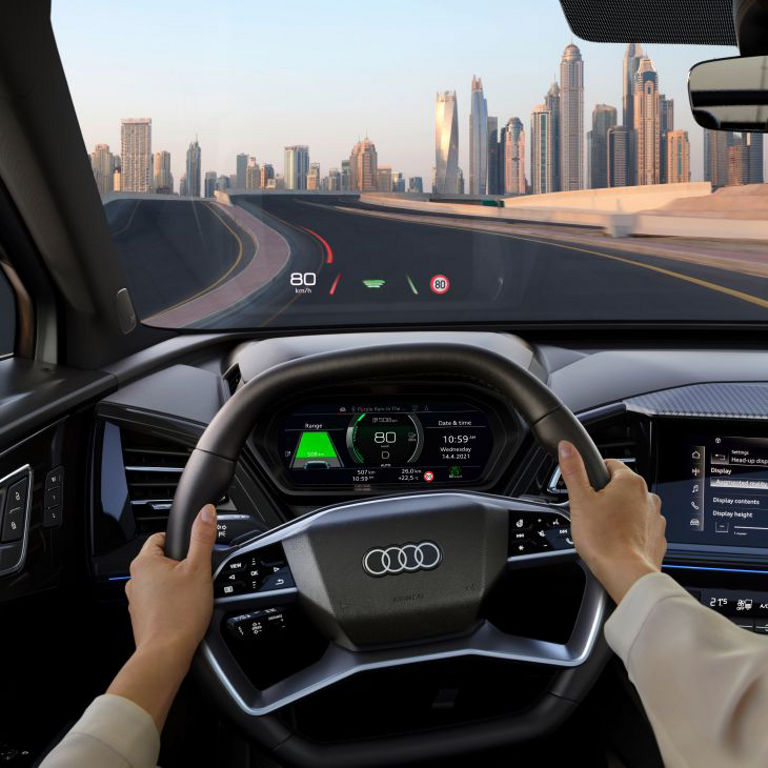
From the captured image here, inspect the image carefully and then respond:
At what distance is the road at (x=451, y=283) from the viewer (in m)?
3.48

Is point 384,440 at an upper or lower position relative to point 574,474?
lower

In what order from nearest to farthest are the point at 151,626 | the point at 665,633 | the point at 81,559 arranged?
the point at 665,633, the point at 151,626, the point at 81,559

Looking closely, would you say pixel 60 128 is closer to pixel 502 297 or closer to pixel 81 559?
pixel 81 559

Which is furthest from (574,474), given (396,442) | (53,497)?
(53,497)

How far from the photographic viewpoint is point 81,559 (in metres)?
2.55

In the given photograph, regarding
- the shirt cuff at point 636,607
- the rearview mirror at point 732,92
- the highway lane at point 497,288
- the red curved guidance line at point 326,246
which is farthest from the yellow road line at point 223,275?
the shirt cuff at point 636,607

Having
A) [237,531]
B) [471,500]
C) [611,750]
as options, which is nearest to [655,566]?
[471,500]

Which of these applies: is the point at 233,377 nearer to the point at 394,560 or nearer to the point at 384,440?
the point at 384,440

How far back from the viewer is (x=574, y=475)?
53.3 inches

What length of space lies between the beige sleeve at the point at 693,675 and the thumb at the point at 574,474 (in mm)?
171

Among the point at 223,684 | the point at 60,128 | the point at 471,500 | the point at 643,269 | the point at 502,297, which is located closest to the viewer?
the point at 223,684

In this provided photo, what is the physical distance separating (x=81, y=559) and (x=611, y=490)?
5.69ft

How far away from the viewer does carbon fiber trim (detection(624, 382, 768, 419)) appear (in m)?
2.59

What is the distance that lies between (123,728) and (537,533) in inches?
39.6
